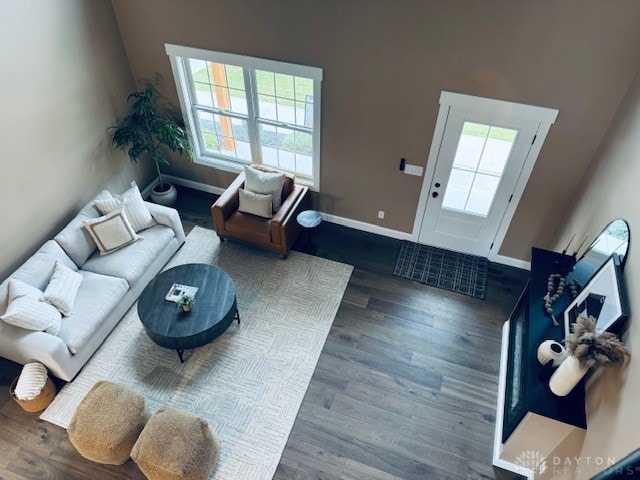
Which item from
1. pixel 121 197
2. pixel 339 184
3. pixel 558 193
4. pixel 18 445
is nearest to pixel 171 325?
pixel 18 445

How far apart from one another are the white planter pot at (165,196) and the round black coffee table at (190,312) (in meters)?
1.72

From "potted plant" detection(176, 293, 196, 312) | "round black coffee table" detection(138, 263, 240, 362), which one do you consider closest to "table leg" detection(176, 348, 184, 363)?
"round black coffee table" detection(138, 263, 240, 362)

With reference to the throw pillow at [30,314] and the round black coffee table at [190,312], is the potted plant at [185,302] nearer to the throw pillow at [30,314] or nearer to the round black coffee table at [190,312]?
the round black coffee table at [190,312]

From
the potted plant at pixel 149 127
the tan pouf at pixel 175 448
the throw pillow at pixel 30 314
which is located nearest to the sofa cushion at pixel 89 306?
the throw pillow at pixel 30 314

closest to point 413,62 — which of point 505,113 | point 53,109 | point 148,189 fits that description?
point 505,113

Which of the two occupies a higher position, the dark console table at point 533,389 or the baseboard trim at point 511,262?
the dark console table at point 533,389

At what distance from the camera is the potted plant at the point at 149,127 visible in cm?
531

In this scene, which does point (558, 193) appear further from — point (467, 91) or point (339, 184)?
point (339, 184)

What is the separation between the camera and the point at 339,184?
217 inches

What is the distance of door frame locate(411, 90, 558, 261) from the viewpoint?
4125 millimetres

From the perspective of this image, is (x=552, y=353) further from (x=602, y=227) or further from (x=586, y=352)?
(x=602, y=227)

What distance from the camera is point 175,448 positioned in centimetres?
329

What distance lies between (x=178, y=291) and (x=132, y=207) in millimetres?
1363

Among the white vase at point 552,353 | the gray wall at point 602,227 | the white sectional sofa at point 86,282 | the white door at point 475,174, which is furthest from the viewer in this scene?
the white door at point 475,174
